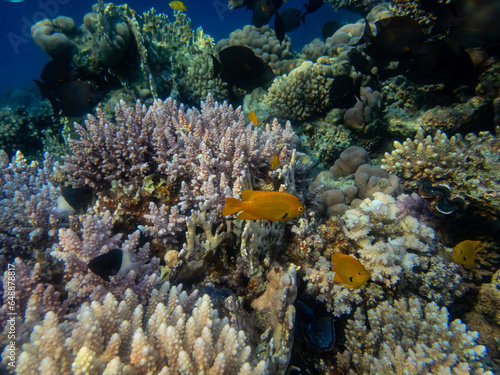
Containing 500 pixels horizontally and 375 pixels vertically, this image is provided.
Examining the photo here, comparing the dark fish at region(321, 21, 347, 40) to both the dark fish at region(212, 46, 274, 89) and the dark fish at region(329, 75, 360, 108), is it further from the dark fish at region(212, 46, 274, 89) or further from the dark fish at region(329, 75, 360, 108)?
the dark fish at region(329, 75, 360, 108)

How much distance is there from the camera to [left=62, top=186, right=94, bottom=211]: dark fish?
2791 millimetres

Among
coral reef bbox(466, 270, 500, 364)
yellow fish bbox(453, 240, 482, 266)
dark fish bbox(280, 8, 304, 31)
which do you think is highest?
dark fish bbox(280, 8, 304, 31)

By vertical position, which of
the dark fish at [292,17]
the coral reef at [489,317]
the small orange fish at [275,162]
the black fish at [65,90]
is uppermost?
the dark fish at [292,17]

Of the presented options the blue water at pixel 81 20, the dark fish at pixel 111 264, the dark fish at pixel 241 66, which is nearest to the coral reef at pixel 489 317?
the dark fish at pixel 111 264

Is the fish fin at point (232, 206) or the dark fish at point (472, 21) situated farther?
the dark fish at point (472, 21)

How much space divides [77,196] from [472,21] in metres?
6.08

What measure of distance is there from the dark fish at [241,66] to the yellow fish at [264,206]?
4.11m

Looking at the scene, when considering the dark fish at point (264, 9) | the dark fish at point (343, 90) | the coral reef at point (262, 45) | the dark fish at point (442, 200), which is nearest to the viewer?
the dark fish at point (442, 200)

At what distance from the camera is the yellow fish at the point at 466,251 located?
9.58 ft

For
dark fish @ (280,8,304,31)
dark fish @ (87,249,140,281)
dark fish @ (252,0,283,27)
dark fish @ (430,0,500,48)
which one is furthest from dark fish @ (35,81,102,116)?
dark fish @ (430,0,500,48)

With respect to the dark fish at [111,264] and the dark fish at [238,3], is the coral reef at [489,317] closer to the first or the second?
the dark fish at [111,264]

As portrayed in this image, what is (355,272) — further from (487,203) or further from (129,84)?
(129,84)

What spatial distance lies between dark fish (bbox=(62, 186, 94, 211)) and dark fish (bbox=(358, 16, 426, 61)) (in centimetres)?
483

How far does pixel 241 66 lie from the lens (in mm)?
5062
